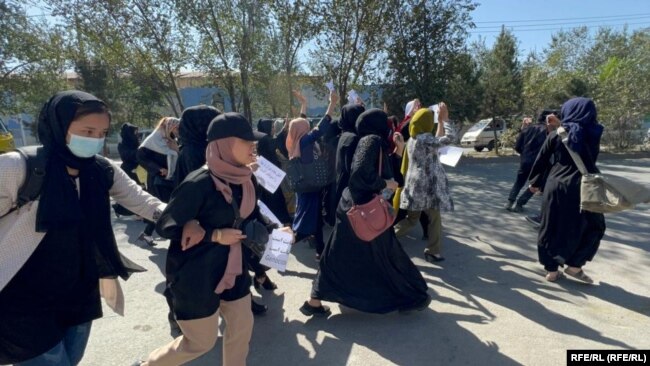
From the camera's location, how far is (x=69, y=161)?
196cm

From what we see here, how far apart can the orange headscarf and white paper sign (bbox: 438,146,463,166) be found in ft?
5.34

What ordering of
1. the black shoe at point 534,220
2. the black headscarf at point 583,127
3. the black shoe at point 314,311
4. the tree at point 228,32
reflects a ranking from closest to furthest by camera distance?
the black shoe at point 314,311 → the black headscarf at point 583,127 → the black shoe at point 534,220 → the tree at point 228,32

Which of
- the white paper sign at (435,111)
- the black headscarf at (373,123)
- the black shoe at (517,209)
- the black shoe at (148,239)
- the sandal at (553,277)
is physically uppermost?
the white paper sign at (435,111)

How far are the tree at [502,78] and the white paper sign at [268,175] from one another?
14.7 m

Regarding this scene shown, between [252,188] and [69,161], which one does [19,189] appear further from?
[252,188]

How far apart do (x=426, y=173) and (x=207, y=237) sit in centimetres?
303

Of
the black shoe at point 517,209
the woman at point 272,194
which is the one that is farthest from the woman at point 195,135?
the black shoe at point 517,209

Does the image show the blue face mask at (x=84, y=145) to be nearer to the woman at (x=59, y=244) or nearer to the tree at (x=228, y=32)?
the woman at (x=59, y=244)

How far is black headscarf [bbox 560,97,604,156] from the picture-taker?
3.85 meters

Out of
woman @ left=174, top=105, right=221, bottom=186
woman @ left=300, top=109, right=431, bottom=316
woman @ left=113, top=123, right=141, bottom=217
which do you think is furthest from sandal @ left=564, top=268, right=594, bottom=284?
woman @ left=113, top=123, right=141, bottom=217

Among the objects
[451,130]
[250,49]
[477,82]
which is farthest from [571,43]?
[451,130]

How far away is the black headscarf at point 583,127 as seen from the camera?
3854 mm

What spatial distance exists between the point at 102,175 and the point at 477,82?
52.9ft

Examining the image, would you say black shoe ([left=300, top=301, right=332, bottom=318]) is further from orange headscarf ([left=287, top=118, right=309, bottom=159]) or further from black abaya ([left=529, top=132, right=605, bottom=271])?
black abaya ([left=529, top=132, right=605, bottom=271])
